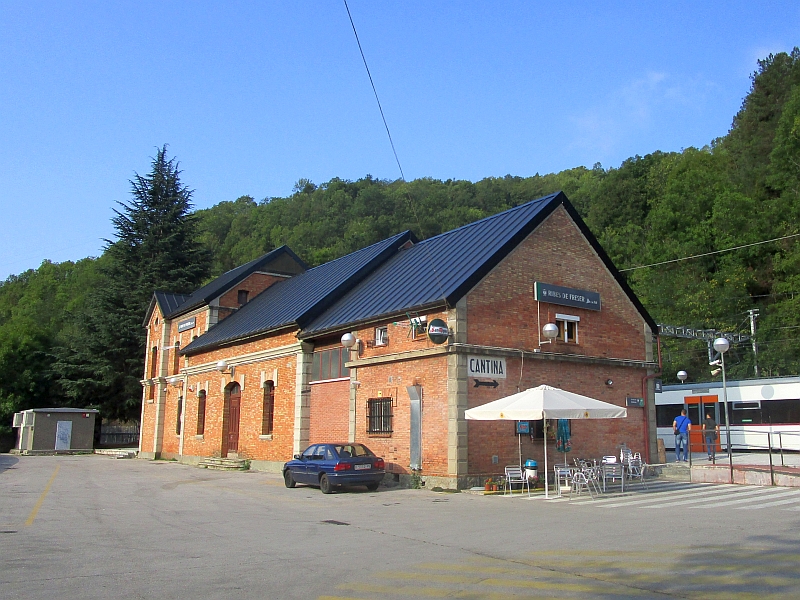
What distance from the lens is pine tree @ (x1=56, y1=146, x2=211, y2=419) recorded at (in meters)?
51.3

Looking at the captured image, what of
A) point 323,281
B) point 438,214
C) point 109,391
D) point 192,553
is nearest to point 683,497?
point 192,553

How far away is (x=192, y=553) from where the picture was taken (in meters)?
9.66

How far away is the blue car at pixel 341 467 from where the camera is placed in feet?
61.0

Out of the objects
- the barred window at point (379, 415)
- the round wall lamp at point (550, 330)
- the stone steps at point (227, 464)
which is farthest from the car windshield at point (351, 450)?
the stone steps at point (227, 464)

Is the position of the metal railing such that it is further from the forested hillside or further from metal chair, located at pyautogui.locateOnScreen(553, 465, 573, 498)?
the forested hillside

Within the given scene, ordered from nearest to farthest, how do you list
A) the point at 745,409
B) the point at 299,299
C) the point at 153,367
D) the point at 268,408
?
the point at 268,408 < the point at 299,299 < the point at 745,409 < the point at 153,367

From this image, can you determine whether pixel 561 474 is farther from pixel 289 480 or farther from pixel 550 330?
pixel 289 480

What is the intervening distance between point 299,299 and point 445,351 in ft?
38.5

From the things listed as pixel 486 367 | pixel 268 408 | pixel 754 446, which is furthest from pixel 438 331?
pixel 754 446

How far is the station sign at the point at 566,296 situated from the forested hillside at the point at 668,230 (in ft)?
80.8

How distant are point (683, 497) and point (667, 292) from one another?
37.7 meters

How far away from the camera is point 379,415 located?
71.2 ft

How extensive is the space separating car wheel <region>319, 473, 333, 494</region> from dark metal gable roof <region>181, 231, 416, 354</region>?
25.6 ft

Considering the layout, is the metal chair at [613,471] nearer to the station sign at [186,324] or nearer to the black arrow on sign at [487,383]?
the black arrow on sign at [487,383]
